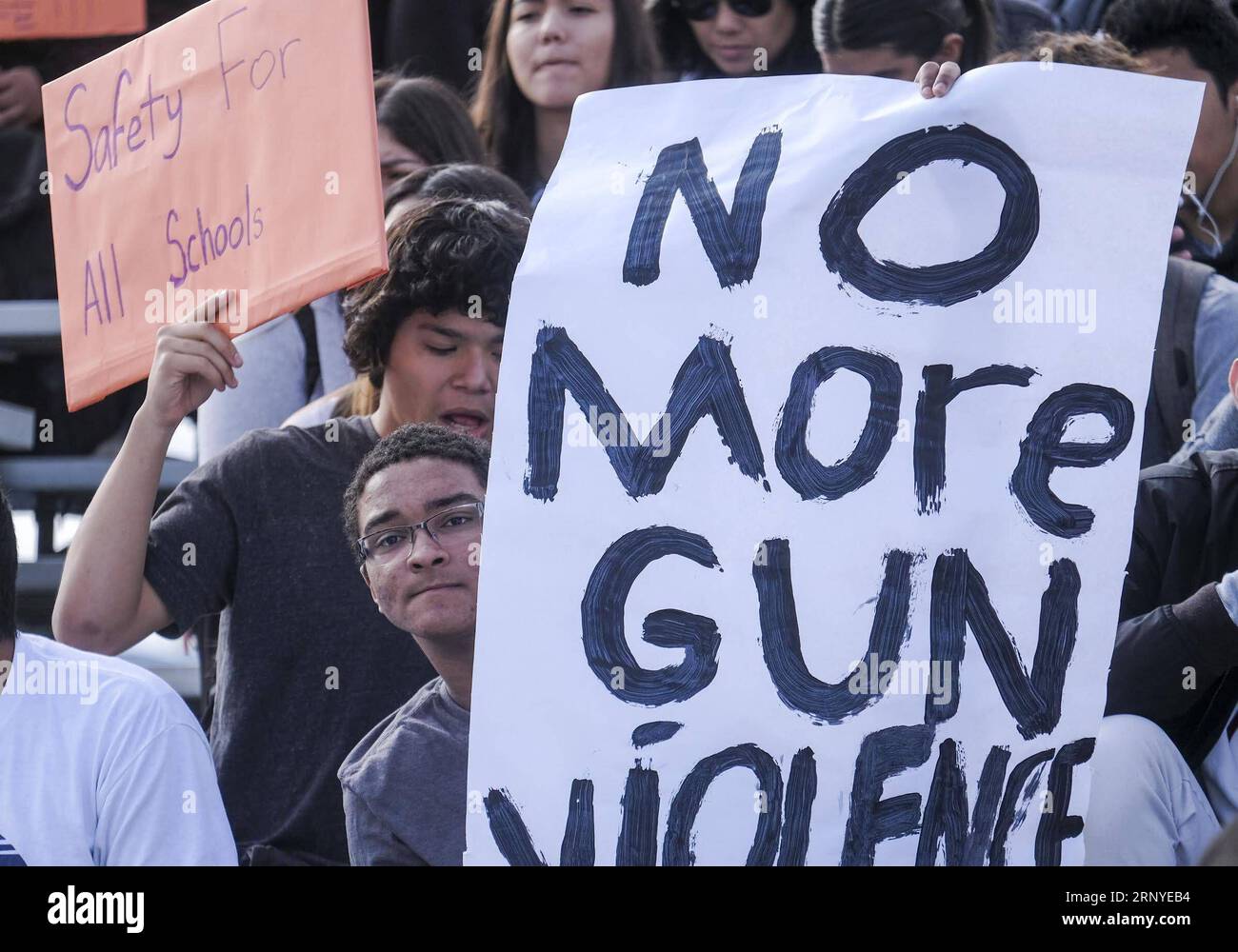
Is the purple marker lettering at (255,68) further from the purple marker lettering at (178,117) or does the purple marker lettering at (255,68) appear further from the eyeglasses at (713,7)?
the eyeglasses at (713,7)

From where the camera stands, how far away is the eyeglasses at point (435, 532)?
2184mm

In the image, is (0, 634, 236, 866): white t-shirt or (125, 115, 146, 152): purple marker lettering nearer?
(0, 634, 236, 866): white t-shirt

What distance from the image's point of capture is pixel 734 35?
322 centimetres

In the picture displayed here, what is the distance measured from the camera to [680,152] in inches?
80.0

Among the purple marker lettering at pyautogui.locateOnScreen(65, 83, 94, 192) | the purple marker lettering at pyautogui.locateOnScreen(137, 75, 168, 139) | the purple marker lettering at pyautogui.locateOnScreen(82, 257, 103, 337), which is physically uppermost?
the purple marker lettering at pyautogui.locateOnScreen(137, 75, 168, 139)

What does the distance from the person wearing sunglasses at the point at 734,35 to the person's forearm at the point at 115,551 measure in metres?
1.37

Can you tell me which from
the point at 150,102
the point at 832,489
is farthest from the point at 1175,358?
the point at 150,102

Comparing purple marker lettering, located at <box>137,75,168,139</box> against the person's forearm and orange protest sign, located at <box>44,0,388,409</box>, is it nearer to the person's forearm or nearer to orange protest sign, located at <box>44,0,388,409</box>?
orange protest sign, located at <box>44,0,388,409</box>

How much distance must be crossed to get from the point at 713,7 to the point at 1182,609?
1.50m

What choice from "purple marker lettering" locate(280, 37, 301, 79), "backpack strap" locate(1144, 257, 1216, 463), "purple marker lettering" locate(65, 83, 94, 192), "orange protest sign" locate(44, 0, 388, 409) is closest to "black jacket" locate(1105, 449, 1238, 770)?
"backpack strap" locate(1144, 257, 1216, 463)

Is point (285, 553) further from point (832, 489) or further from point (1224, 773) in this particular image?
point (1224, 773)

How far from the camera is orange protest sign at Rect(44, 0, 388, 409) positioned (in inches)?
82.2
